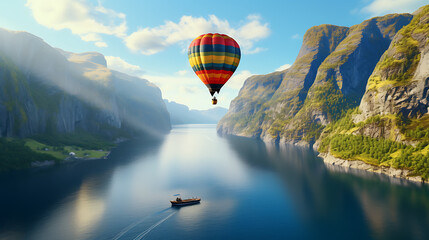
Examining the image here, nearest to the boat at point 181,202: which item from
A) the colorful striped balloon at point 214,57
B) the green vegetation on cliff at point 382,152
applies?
the colorful striped balloon at point 214,57

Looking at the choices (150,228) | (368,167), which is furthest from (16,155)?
(368,167)

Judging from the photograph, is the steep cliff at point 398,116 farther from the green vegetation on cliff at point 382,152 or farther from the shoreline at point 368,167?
the shoreline at point 368,167

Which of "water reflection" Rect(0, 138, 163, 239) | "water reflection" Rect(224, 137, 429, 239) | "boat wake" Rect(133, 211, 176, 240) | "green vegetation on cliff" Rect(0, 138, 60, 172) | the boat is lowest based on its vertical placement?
"water reflection" Rect(224, 137, 429, 239)

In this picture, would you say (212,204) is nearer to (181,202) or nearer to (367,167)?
(181,202)

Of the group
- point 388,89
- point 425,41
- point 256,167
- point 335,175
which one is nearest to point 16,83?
point 256,167

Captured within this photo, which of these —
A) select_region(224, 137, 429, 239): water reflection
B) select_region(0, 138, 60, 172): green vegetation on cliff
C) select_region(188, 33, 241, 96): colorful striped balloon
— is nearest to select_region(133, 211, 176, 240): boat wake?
select_region(188, 33, 241, 96): colorful striped balloon

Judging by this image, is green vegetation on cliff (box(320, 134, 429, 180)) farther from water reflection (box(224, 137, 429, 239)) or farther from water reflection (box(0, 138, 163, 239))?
water reflection (box(0, 138, 163, 239))

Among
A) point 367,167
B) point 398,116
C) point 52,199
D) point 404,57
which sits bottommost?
point 367,167

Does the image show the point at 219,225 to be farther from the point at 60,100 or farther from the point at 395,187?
the point at 60,100
